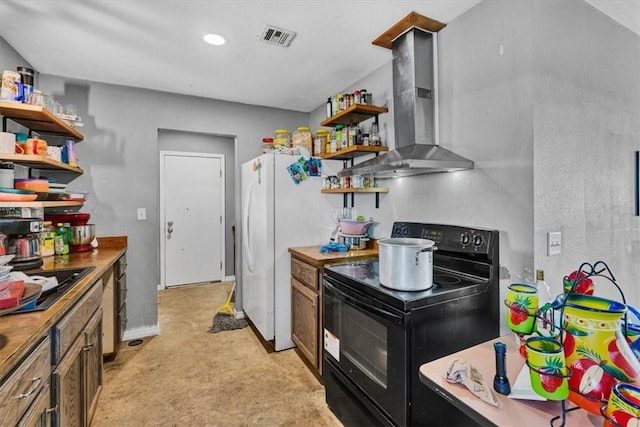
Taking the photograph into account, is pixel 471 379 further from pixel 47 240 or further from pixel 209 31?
pixel 47 240

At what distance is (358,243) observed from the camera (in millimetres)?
2756

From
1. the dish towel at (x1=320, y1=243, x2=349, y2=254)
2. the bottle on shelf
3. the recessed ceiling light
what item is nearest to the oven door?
the dish towel at (x1=320, y1=243, x2=349, y2=254)

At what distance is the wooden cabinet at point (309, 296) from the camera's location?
7.51 feet

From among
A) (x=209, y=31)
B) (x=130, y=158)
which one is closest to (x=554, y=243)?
(x=209, y=31)

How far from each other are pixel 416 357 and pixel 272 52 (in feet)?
7.44

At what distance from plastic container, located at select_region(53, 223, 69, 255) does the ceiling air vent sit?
2.17 metres

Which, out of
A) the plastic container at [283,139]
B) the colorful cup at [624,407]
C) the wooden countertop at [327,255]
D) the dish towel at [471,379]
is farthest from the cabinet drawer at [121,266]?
the colorful cup at [624,407]

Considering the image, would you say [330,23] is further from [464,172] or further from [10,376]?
[10,376]

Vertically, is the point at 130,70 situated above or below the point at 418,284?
above

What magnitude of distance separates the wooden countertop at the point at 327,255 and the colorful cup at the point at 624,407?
173 centimetres

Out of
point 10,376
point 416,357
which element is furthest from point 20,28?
point 416,357

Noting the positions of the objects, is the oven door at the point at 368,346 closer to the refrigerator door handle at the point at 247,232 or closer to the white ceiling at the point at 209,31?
the refrigerator door handle at the point at 247,232

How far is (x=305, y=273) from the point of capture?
248 centimetres

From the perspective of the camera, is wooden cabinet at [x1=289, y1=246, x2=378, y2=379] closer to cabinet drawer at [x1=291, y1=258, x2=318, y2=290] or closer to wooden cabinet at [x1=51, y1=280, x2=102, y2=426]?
cabinet drawer at [x1=291, y1=258, x2=318, y2=290]
